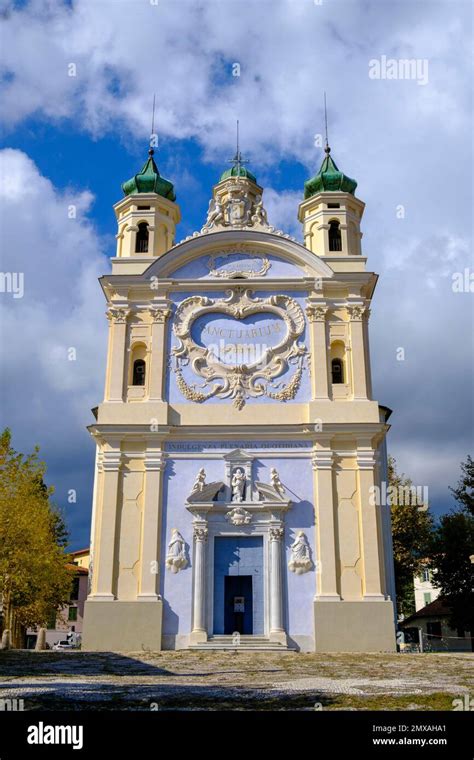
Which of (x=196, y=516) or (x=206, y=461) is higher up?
(x=206, y=461)

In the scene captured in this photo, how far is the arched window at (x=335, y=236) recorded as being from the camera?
28016 mm

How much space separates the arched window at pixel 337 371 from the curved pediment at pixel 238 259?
125 inches

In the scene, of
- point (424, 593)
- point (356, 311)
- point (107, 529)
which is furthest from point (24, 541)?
point (424, 593)

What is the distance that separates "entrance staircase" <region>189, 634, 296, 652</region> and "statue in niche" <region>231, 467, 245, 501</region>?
4.29 meters

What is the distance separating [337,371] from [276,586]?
7.86m

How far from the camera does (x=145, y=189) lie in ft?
96.2

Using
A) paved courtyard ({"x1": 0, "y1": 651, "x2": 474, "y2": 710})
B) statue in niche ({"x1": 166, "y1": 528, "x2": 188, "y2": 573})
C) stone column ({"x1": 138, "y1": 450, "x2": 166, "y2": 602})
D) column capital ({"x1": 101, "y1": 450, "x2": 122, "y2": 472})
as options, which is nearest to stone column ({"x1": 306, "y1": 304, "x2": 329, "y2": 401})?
stone column ({"x1": 138, "y1": 450, "x2": 166, "y2": 602})

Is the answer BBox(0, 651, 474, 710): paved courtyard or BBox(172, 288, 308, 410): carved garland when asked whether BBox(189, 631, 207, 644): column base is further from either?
BBox(172, 288, 308, 410): carved garland

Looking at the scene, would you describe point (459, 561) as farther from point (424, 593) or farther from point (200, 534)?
point (424, 593)

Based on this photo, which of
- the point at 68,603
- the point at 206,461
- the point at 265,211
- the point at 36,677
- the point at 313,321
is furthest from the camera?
the point at 68,603
